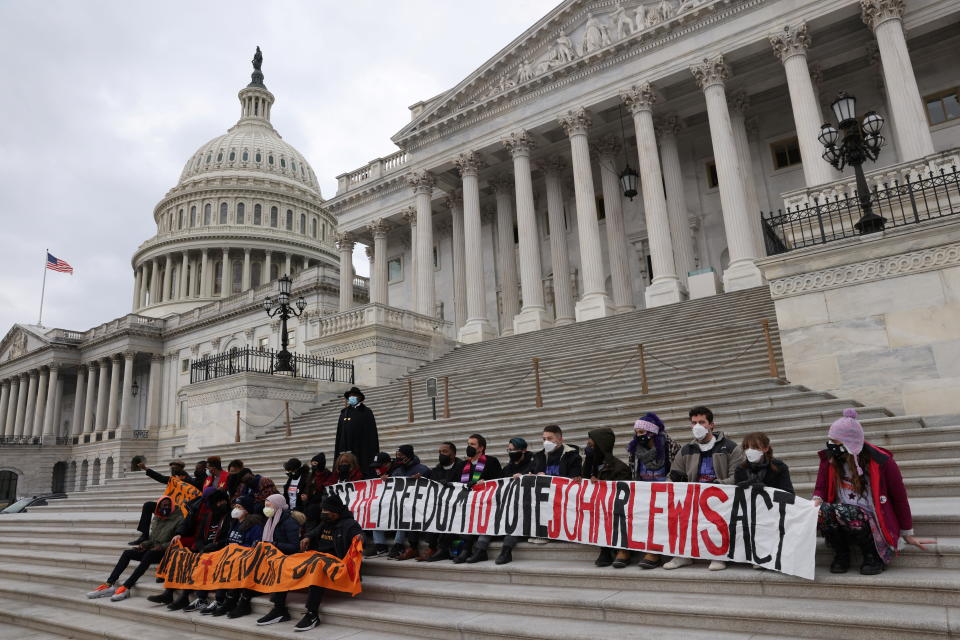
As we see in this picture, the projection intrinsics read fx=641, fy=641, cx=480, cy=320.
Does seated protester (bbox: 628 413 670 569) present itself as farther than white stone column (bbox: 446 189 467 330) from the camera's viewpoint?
No

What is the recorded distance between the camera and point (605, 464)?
23.6 feet

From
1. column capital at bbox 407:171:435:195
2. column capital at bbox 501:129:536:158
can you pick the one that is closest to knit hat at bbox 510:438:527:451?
column capital at bbox 501:129:536:158

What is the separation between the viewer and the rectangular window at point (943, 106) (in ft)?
80.9

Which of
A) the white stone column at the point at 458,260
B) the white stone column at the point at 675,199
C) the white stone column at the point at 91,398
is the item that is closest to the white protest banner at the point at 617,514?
the white stone column at the point at 675,199

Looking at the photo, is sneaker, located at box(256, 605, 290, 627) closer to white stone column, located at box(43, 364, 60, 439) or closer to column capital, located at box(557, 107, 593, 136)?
column capital, located at box(557, 107, 593, 136)

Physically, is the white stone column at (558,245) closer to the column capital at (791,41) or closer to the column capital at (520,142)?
the column capital at (520,142)

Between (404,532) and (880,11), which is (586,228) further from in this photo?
(404,532)

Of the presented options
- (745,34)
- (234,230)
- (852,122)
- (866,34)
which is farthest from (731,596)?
(234,230)

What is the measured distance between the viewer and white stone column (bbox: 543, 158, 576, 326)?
3080cm

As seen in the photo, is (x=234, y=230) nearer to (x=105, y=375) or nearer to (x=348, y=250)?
(x=105, y=375)

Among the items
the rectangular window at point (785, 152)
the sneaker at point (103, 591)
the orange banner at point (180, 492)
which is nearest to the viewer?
the sneaker at point (103, 591)

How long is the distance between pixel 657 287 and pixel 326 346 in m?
13.3

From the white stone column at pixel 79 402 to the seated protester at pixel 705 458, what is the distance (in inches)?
2973

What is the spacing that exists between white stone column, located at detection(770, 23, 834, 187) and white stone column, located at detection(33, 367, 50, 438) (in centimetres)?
7541
